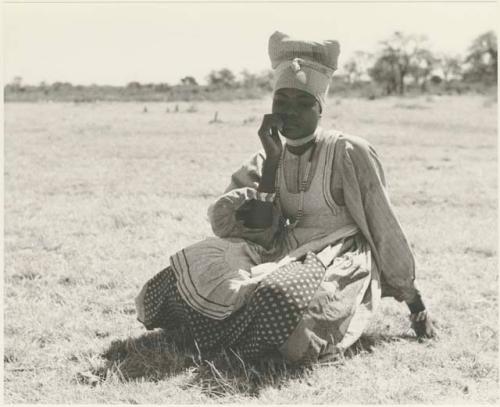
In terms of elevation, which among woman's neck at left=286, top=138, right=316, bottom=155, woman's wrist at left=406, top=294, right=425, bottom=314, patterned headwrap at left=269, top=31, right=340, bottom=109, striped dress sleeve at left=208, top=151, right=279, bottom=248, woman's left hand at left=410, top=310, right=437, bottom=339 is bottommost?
woman's left hand at left=410, top=310, right=437, bottom=339

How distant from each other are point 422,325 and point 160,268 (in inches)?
83.3

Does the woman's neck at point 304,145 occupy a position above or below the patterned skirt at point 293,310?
above

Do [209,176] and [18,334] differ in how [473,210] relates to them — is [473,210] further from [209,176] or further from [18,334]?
[18,334]

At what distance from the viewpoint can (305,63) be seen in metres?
3.36

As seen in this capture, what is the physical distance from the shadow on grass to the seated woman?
76 millimetres

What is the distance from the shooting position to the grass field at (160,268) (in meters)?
3.11

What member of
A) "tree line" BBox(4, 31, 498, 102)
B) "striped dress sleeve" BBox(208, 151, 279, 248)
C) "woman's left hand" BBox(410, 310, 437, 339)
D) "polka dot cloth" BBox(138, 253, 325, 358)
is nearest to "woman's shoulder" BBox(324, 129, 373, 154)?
"striped dress sleeve" BBox(208, 151, 279, 248)

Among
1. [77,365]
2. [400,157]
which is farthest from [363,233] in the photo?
[400,157]

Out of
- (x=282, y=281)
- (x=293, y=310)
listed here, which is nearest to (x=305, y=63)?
(x=282, y=281)

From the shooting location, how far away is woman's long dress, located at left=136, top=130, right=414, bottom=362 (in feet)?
10.0

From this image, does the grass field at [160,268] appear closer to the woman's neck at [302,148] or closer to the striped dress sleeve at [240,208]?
the striped dress sleeve at [240,208]

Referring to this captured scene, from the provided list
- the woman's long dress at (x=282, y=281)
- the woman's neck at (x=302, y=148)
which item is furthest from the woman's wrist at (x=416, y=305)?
the woman's neck at (x=302, y=148)

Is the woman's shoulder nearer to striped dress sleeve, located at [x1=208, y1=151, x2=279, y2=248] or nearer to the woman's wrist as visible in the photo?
striped dress sleeve, located at [x1=208, y1=151, x2=279, y2=248]

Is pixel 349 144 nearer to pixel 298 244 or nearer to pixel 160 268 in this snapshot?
pixel 298 244
